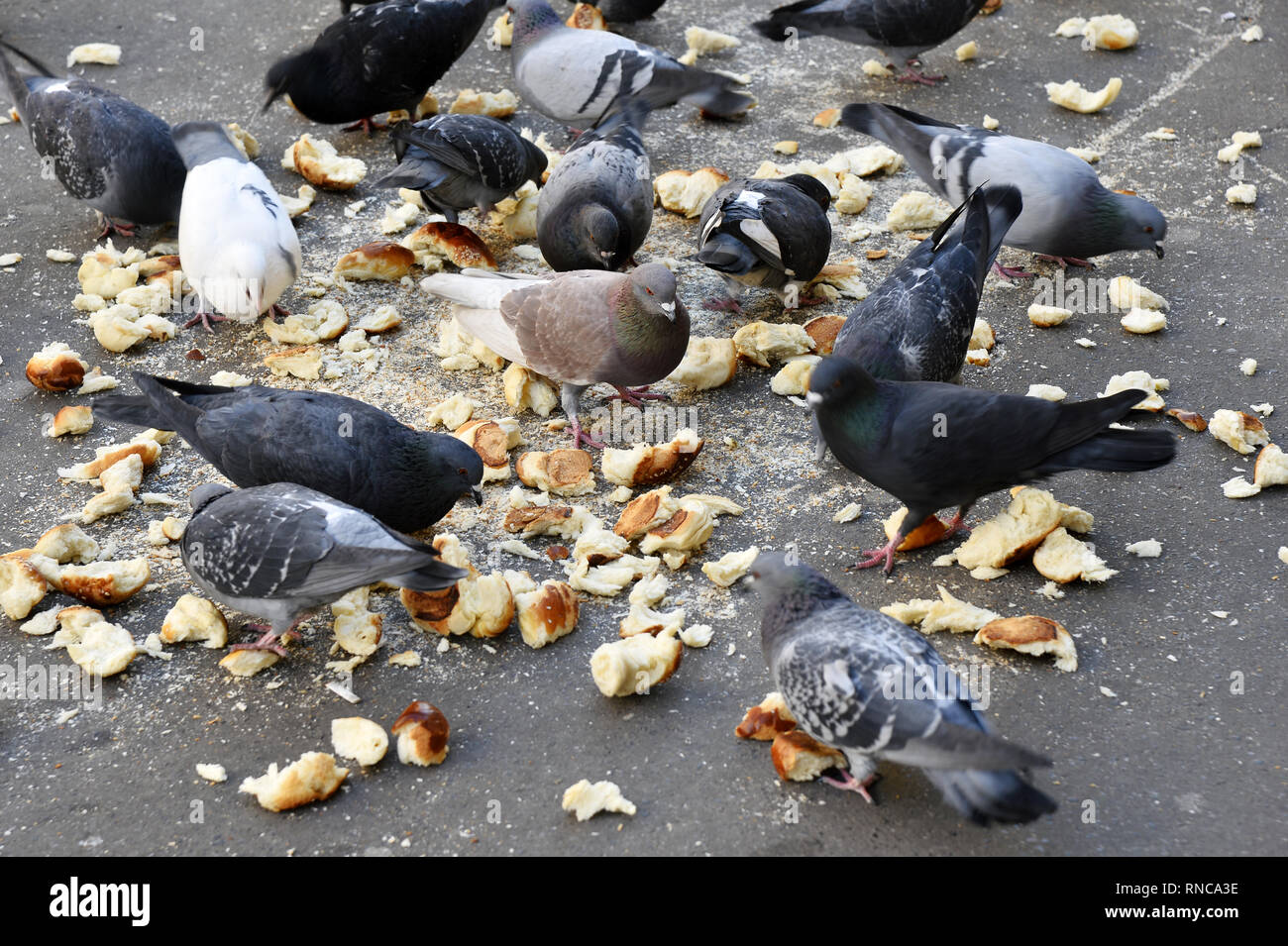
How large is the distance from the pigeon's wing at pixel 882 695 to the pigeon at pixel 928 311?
136 cm

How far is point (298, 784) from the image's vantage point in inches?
112

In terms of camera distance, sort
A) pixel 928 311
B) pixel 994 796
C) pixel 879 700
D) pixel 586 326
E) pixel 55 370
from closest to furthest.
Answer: pixel 994 796, pixel 879 700, pixel 928 311, pixel 586 326, pixel 55 370

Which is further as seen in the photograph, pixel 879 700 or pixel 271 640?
pixel 271 640

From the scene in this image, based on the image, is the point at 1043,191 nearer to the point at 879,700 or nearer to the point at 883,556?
the point at 883,556

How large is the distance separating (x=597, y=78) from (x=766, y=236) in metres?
1.89

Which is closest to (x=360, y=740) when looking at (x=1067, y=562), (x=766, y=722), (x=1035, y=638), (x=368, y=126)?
(x=766, y=722)

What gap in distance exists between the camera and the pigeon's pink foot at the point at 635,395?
177 inches

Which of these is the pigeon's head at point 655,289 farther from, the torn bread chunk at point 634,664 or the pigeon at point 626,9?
the pigeon at point 626,9

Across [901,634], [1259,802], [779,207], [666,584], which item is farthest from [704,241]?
[1259,802]

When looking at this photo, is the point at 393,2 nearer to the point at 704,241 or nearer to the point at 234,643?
the point at 704,241

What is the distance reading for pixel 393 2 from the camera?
6074 millimetres

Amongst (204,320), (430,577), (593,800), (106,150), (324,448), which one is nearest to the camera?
(593,800)

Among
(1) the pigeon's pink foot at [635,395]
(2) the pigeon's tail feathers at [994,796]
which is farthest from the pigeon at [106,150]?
(2) the pigeon's tail feathers at [994,796]

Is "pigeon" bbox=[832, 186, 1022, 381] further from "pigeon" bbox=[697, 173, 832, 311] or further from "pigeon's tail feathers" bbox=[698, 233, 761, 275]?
"pigeon's tail feathers" bbox=[698, 233, 761, 275]
